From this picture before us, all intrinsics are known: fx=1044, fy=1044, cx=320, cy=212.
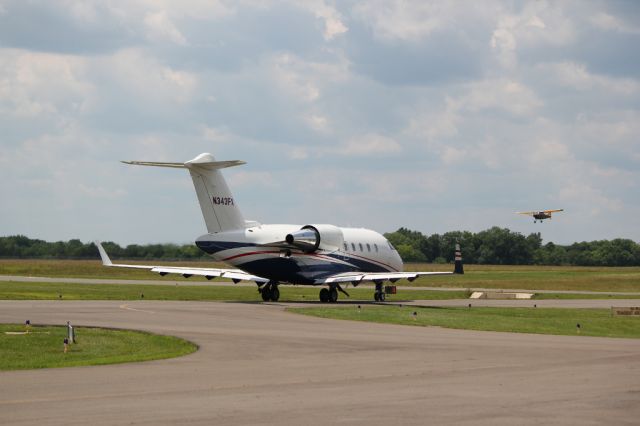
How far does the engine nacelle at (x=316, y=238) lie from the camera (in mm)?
53312

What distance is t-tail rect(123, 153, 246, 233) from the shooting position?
50.4 m

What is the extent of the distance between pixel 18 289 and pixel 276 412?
48.8 meters

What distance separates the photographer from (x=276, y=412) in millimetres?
16312

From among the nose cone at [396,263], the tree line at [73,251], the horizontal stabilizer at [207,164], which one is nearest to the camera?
the horizontal stabilizer at [207,164]

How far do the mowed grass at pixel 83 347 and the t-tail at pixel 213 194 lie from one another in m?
19.1

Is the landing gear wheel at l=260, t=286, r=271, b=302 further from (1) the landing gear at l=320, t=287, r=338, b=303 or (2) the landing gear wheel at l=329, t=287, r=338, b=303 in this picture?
(2) the landing gear wheel at l=329, t=287, r=338, b=303

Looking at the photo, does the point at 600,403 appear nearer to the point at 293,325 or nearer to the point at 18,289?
the point at 293,325

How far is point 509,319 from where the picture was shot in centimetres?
4094

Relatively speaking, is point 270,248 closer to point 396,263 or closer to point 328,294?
point 328,294

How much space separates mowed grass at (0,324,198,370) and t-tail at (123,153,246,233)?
1913cm

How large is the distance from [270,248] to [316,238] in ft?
9.77

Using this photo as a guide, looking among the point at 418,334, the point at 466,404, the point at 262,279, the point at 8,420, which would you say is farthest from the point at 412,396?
the point at 262,279

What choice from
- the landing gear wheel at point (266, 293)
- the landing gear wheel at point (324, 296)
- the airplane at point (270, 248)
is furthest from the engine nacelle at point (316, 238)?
the landing gear wheel at point (266, 293)

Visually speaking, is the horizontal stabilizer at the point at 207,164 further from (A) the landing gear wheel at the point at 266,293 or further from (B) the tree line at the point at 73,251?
(B) the tree line at the point at 73,251
